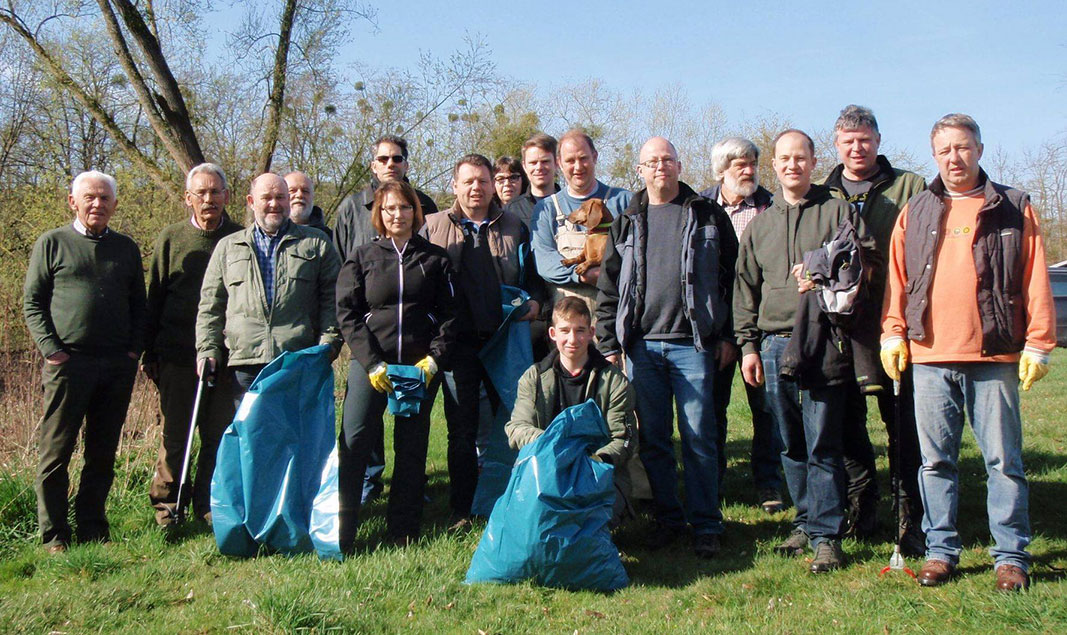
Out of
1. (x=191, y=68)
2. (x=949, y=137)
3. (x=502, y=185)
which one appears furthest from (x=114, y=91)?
(x=949, y=137)

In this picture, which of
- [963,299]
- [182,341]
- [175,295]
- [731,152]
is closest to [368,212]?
[175,295]

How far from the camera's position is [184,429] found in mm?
5523

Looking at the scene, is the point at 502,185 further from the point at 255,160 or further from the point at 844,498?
the point at 255,160

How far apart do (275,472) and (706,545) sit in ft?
7.71

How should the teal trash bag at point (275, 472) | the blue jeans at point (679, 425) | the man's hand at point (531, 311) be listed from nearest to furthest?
1. the teal trash bag at point (275, 472)
2. the blue jeans at point (679, 425)
3. the man's hand at point (531, 311)

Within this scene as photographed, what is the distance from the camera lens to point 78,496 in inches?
196

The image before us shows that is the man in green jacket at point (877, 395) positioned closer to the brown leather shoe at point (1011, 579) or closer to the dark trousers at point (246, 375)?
the brown leather shoe at point (1011, 579)

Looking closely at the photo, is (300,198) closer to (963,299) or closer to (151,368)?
(151,368)

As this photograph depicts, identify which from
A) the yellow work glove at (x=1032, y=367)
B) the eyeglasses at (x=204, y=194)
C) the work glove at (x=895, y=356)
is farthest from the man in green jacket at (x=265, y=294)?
the yellow work glove at (x=1032, y=367)

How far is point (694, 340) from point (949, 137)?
5.11ft

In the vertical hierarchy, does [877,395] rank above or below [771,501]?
above

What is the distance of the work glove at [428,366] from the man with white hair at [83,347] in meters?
1.78

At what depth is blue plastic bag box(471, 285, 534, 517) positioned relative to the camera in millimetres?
5238

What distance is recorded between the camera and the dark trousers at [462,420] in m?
5.10
